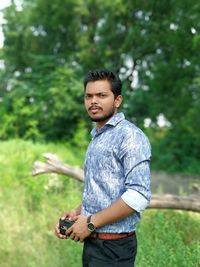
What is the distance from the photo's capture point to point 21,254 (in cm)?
546

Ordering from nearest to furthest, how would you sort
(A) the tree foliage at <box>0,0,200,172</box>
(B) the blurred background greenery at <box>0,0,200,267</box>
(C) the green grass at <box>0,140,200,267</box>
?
(C) the green grass at <box>0,140,200,267</box>, (B) the blurred background greenery at <box>0,0,200,267</box>, (A) the tree foliage at <box>0,0,200,172</box>

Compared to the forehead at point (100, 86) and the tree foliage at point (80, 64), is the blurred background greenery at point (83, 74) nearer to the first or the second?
the tree foliage at point (80, 64)

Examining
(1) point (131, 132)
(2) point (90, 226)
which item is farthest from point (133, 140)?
(2) point (90, 226)

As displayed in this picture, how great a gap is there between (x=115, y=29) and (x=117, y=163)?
61.9 ft

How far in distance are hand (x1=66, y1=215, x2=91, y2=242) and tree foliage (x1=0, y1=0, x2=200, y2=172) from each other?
48.4ft

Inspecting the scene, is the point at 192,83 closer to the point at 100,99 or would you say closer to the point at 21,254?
the point at 21,254

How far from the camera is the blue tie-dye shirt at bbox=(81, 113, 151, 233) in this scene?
7.67 ft

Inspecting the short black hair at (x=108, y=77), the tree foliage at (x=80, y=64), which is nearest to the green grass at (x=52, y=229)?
the short black hair at (x=108, y=77)

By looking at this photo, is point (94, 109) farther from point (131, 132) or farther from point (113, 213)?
point (113, 213)

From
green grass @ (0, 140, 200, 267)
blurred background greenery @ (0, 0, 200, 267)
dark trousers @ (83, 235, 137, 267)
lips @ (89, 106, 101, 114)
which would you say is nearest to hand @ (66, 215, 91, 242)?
dark trousers @ (83, 235, 137, 267)

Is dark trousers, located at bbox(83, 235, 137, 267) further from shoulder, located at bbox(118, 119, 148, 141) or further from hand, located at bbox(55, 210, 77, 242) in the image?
shoulder, located at bbox(118, 119, 148, 141)

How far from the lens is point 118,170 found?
2.44 metres

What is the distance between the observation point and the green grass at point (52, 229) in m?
4.42

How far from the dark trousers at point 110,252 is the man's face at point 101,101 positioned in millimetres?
615
